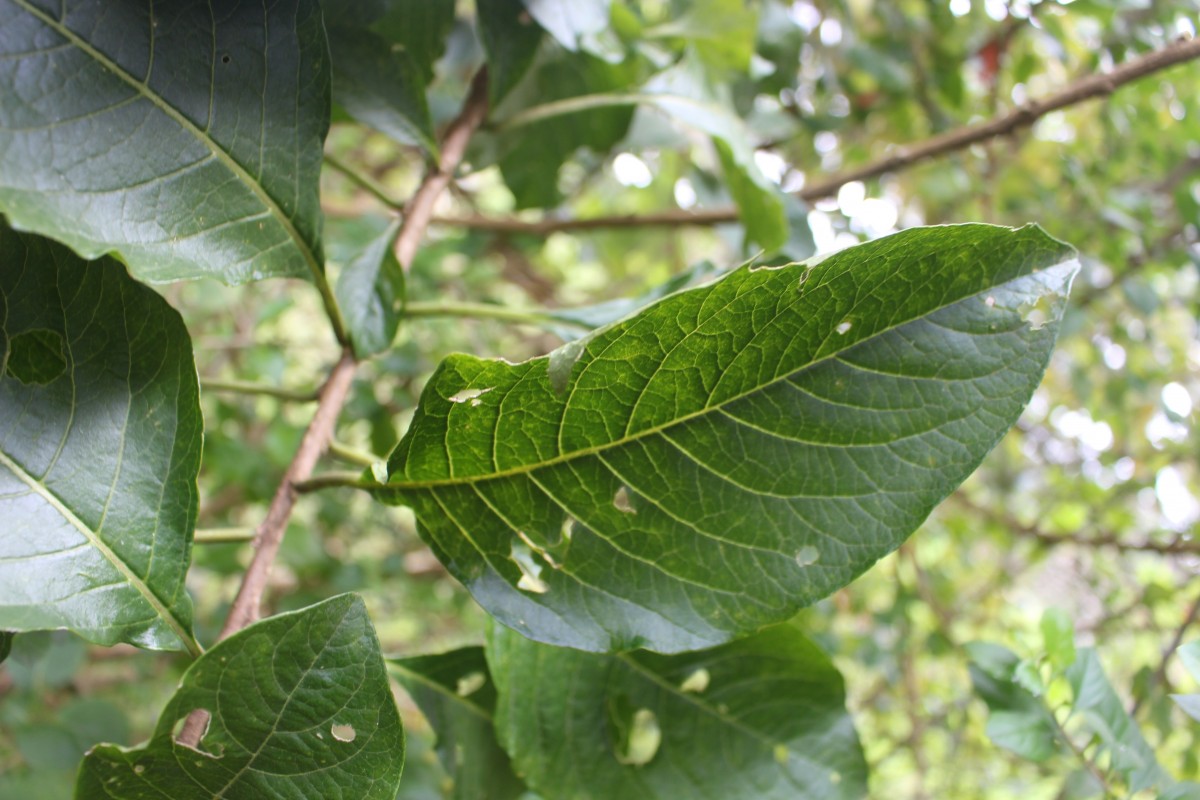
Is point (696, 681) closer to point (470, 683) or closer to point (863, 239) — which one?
point (470, 683)

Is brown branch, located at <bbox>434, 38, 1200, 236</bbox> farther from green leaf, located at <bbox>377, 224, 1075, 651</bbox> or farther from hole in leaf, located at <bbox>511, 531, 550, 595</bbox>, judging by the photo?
hole in leaf, located at <bbox>511, 531, 550, 595</bbox>

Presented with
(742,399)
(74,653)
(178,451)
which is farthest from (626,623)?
(74,653)

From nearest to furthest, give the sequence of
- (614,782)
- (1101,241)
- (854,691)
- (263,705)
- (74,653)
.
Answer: (263,705), (614,782), (74,653), (1101,241), (854,691)

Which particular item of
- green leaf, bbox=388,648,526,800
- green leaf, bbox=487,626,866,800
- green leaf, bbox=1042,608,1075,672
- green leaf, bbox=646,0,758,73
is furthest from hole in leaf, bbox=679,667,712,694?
green leaf, bbox=646,0,758,73

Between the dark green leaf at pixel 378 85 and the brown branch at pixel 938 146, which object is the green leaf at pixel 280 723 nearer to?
the dark green leaf at pixel 378 85

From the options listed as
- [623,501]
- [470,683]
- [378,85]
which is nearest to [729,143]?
[378,85]

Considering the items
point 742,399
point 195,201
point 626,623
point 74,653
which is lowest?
point 74,653

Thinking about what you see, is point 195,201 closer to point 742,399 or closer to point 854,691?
point 742,399
